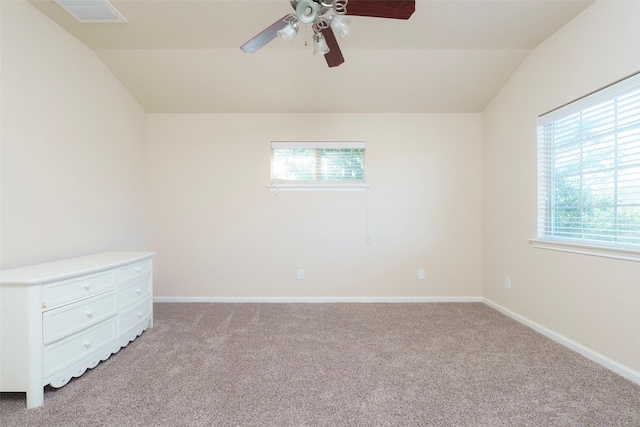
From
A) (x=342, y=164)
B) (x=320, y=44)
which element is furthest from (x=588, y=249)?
(x=320, y=44)

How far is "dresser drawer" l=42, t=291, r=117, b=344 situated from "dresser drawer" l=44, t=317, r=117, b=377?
52 millimetres

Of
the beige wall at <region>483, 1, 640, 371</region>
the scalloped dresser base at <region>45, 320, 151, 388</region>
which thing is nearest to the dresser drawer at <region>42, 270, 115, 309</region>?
the scalloped dresser base at <region>45, 320, 151, 388</region>

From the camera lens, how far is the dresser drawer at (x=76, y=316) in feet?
5.04

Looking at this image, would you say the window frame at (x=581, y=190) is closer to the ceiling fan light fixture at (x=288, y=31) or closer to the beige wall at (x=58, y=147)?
the ceiling fan light fixture at (x=288, y=31)

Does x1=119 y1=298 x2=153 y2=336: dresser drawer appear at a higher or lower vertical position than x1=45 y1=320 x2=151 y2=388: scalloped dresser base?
higher

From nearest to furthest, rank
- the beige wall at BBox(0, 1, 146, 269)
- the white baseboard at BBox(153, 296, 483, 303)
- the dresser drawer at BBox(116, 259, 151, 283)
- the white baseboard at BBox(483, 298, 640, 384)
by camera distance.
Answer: the white baseboard at BBox(483, 298, 640, 384) → the beige wall at BBox(0, 1, 146, 269) → the dresser drawer at BBox(116, 259, 151, 283) → the white baseboard at BBox(153, 296, 483, 303)

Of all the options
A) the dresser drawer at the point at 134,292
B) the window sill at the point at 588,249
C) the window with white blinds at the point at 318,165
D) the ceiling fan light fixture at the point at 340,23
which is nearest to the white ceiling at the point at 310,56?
the window with white blinds at the point at 318,165

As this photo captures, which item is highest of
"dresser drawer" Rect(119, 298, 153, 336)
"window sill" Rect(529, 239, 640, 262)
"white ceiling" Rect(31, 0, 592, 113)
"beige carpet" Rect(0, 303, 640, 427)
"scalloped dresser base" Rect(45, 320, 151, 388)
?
"white ceiling" Rect(31, 0, 592, 113)

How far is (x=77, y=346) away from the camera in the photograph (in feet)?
5.60

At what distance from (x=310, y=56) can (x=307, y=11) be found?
1.21 m

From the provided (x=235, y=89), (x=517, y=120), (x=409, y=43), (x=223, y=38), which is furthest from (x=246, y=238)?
(x=517, y=120)

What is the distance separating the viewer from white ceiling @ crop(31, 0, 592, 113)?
6.85 feet

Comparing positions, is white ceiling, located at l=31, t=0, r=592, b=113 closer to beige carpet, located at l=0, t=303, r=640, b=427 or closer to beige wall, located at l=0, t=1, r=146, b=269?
beige wall, located at l=0, t=1, r=146, b=269

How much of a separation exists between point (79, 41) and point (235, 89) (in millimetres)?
1340
